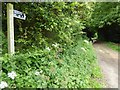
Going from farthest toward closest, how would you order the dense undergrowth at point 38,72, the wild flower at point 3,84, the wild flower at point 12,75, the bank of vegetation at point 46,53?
the bank of vegetation at point 46,53 → the dense undergrowth at point 38,72 → the wild flower at point 12,75 → the wild flower at point 3,84

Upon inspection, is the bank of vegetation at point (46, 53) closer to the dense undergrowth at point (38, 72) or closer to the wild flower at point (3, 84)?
the dense undergrowth at point (38, 72)

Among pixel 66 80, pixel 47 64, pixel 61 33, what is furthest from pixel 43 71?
pixel 61 33

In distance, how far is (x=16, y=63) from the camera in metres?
4.52

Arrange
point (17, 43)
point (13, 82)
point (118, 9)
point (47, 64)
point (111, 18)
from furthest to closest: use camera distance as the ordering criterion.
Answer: point (111, 18) < point (118, 9) < point (17, 43) < point (47, 64) < point (13, 82)

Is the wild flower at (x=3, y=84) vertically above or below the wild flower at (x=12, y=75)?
below

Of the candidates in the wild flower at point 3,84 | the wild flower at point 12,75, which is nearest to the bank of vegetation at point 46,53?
the wild flower at point 12,75

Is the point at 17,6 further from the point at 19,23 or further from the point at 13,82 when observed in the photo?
the point at 13,82

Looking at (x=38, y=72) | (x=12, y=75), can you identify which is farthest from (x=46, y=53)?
(x=12, y=75)

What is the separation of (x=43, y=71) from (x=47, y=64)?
0.30 metres

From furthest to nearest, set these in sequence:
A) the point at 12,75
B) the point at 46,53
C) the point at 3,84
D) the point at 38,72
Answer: the point at 46,53, the point at 38,72, the point at 12,75, the point at 3,84

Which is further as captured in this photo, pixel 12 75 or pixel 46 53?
pixel 46 53

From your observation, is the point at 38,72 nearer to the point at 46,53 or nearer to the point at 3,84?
the point at 3,84

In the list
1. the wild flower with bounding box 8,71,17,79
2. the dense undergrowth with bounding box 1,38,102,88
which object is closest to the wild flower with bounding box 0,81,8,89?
the dense undergrowth with bounding box 1,38,102,88

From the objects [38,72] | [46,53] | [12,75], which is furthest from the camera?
[46,53]
